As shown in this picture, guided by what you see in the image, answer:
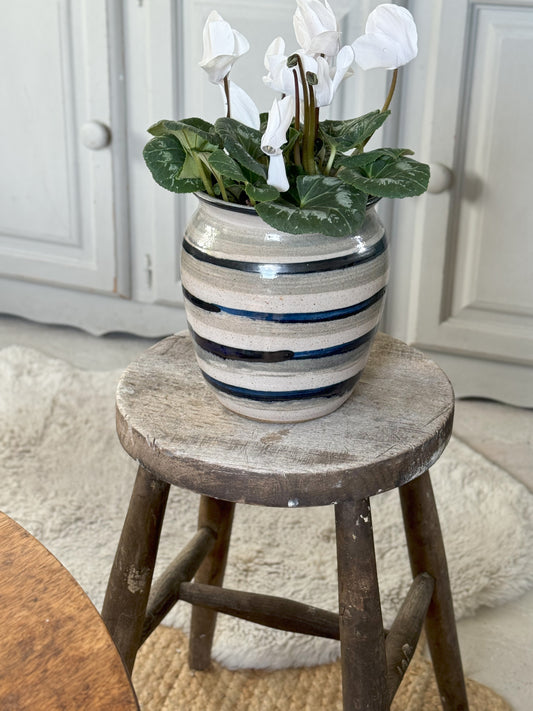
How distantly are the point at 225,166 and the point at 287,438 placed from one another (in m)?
0.21

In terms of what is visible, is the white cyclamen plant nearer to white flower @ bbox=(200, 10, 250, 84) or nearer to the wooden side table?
white flower @ bbox=(200, 10, 250, 84)

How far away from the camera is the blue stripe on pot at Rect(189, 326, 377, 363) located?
0.66 meters

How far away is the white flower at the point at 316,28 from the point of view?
62cm

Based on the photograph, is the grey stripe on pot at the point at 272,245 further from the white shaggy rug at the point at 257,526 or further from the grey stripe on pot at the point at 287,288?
the white shaggy rug at the point at 257,526

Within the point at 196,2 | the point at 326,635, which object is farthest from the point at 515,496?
the point at 196,2

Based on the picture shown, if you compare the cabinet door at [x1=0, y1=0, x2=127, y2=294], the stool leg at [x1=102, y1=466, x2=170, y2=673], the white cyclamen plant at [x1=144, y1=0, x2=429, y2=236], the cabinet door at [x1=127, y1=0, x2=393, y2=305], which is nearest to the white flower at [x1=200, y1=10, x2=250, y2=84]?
the white cyclamen plant at [x1=144, y1=0, x2=429, y2=236]

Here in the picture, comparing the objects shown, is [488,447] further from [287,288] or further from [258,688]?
[287,288]

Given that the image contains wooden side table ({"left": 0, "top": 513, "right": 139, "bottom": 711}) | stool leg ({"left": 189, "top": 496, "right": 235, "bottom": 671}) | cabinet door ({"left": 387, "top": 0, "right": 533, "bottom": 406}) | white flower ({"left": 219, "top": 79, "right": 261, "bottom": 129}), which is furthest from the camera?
cabinet door ({"left": 387, "top": 0, "right": 533, "bottom": 406})

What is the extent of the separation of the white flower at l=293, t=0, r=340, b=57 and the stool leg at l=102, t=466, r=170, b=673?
0.37 meters

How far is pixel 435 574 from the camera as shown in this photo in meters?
0.86

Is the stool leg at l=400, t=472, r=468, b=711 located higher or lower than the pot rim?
lower

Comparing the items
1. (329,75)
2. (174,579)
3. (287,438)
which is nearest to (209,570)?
(174,579)

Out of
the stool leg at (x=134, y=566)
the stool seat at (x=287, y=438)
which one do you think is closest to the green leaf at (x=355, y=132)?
the stool seat at (x=287, y=438)

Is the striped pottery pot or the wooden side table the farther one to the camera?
the striped pottery pot
